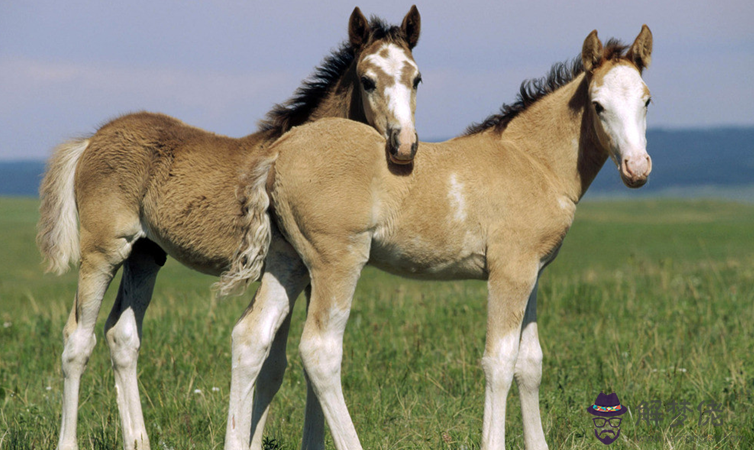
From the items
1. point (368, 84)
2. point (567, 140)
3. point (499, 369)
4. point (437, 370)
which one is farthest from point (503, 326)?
point (437, 370)

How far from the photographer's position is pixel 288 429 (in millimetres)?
4734

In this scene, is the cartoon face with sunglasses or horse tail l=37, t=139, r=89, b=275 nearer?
the cartoon face with sunglasses

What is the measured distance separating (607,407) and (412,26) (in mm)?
2757

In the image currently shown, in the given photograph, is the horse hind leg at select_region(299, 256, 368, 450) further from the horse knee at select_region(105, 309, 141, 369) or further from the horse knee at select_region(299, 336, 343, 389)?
the horse knee at select_region(105, 309, 141, 369)

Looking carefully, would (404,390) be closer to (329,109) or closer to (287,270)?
(287,270)

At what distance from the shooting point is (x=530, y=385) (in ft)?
12.9

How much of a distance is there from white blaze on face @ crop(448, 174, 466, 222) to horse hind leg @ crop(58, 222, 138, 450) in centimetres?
208

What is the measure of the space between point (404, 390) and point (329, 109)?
2156 millimetres

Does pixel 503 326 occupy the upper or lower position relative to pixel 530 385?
upper

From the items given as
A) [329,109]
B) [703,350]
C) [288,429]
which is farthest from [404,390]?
[703,350]

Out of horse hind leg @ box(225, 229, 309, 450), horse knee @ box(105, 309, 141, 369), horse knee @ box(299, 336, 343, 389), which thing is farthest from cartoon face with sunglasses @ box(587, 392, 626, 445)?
horse knee @ box(105, 309, 141, 369)

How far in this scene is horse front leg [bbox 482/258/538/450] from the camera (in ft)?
11.8

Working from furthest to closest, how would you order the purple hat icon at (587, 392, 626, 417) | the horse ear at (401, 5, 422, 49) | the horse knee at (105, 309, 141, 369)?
the horse knee at (105, 309, 141, 369)
the horse ear at (401, 5, 422, 49)
the purple hat icon at (587, 392, 626, 417)

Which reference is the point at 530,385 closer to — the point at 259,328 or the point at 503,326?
the point at 503,326
